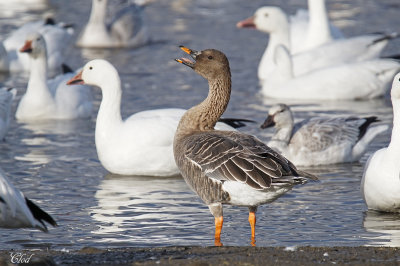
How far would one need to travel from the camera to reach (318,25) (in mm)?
15977

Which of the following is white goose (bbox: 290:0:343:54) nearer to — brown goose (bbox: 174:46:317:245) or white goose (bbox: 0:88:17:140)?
white goose (bbox: 0:88:17:140)

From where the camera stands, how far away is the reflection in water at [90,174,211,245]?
7383mm

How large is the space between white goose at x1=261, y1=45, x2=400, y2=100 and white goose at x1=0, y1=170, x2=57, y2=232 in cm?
809

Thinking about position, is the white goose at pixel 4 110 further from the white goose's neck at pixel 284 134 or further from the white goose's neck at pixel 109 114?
the white goose's neck at pixel 284 134

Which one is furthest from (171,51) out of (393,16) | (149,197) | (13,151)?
(149,197)

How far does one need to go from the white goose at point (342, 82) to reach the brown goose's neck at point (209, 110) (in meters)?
6.05

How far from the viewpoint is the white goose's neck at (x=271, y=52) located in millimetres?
15092

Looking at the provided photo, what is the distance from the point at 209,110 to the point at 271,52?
7.91 m

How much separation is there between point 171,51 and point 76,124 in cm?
534

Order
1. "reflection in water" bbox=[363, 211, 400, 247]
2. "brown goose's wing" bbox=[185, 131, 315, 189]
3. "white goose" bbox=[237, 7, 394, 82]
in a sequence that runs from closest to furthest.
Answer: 1. "brown goose's wing" bbox=[185, 131, 315, 189]
2. "reflection in water" bbox=[363, 211, 400, 247]
3. "white goose" bbox=[237, 7, 394, 82]

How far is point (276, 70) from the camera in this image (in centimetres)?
1400

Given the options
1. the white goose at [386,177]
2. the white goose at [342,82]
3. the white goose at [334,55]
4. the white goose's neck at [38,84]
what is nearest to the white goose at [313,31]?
the white goose at [334,55]

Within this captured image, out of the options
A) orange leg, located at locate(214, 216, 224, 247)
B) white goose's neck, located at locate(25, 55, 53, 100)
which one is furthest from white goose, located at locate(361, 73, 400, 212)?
white goose's neck, located at locate(25, 55, 53, 100)

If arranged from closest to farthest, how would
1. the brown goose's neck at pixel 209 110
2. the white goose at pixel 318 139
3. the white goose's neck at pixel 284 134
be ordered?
1. the brown goose's neck at pixel 209 110
2. the white goose at pixel 318 139
3. the white goose's neck at pixel 284 134
